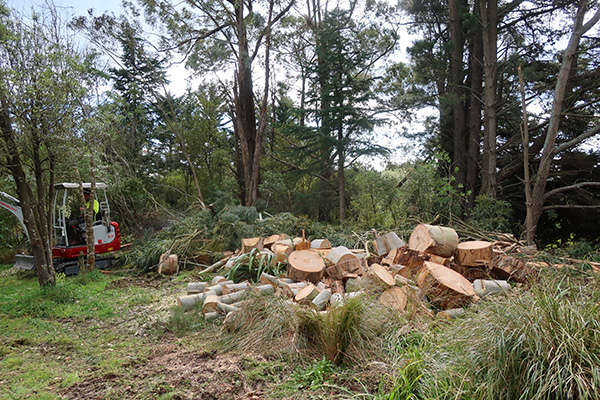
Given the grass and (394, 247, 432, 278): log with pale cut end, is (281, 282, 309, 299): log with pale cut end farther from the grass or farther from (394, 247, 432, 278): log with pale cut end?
(394, 247, 432, 278): log with pale cut end

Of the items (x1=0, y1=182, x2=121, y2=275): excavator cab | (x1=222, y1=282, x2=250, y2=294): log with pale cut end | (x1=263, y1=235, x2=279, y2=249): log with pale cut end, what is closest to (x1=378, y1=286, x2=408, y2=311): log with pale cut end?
(x1=222, y1=282, x2=250, y2=294): log with pale cut end

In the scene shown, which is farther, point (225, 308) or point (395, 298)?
point (225, 308)

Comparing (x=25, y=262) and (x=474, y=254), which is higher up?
(x=474, y=254)

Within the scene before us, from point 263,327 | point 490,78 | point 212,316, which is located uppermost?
point 490,78

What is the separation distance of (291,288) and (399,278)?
1.28m

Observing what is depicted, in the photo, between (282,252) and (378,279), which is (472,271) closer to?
(378,279)

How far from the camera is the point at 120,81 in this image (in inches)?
733

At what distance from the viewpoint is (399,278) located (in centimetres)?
411

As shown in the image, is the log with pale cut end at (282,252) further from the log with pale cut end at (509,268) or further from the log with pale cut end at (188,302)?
the log with pale cut end at (509,268)

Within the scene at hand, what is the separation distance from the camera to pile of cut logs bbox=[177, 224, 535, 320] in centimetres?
382

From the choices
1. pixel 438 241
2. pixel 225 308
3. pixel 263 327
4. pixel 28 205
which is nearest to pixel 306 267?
pixel 225 308

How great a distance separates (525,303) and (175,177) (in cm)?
1749

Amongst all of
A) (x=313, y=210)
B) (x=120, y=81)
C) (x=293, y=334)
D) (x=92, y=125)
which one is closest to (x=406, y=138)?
(x=313, y=210)

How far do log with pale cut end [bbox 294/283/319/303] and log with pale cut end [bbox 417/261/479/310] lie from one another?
1132 millimetres
